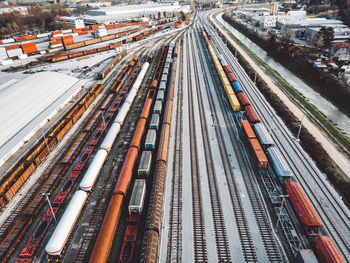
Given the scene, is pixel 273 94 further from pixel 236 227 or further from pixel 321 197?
pixel 236 227

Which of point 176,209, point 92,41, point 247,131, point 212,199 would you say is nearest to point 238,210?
point 212,199

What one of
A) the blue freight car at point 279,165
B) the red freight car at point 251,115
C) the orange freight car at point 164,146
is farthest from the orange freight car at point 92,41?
the blue freight car at point 279,165

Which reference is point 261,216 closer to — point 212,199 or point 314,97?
point 212,199

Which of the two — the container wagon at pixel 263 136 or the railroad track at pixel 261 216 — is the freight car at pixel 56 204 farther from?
the container wagon at pixel 263 136

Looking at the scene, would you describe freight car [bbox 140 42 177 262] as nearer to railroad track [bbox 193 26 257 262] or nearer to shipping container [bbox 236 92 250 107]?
railroad track [bbox 193 26 257 262]

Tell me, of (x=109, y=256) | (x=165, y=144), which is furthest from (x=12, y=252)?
(x=165, y=144)

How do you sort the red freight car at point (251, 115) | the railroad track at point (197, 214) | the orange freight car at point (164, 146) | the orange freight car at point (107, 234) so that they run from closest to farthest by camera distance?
1. the orange freight car at point (107, 234)
2. the railroad track at point (197, 214)
3. the orange freight car at point (164, 146)
4. the red freight car at point (251, 115)

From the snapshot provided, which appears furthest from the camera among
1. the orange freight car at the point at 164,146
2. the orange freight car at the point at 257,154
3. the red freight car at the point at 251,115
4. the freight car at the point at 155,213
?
the red freight car at the point at 251,115
